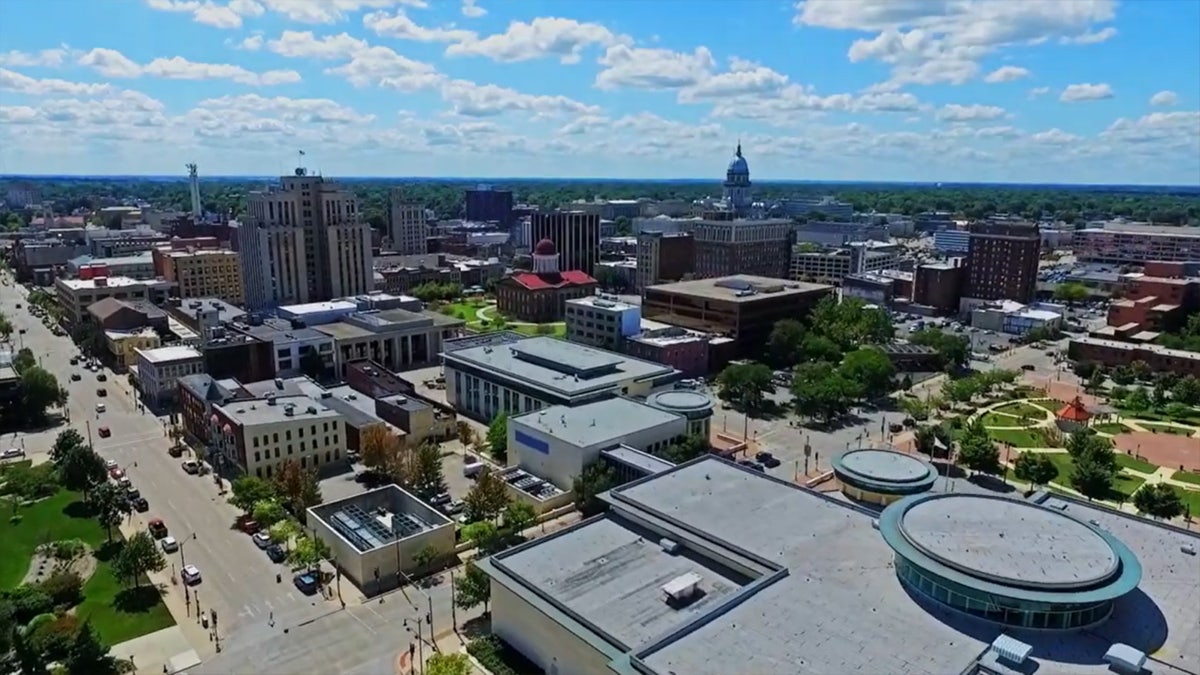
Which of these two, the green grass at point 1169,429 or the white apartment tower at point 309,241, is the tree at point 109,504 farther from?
the green grass at point 1169,429

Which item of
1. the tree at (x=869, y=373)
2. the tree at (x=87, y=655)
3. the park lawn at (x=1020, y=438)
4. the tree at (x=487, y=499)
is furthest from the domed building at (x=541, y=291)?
the tree at (x=87, y=655)

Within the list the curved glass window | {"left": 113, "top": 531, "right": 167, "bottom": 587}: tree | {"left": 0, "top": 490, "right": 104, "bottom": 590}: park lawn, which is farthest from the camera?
{"left": 0, "top": 490, "right": 104, "bottom": 590}: park lawn

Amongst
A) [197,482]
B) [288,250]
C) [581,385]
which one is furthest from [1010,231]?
[197,482]

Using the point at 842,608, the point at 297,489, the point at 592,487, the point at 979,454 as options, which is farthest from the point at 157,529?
the point at 979,454

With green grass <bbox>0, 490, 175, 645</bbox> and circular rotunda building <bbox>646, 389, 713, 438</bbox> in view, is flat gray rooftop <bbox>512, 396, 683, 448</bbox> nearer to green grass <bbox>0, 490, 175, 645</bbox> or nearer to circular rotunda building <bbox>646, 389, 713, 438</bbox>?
circular rotunda building <bbox>646, 389, 713, 438</bbox>

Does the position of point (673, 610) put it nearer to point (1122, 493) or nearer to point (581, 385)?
point (581, 385)

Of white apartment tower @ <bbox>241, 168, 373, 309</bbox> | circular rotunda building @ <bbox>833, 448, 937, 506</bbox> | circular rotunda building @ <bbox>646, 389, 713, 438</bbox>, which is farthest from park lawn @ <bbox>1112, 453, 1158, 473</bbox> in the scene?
white apartment tower @ <bbox>241, 168, 373, 309</bbox>
